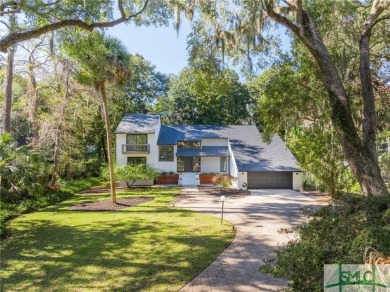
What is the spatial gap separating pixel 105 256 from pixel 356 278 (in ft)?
20.3

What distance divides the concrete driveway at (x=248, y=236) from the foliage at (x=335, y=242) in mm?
2261

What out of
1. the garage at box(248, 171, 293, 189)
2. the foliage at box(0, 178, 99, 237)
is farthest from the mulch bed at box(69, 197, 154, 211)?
the garage at box(248, 171, 293, 189)

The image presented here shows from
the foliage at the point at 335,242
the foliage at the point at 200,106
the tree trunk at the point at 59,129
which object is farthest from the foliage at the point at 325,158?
the foliage at the point at 200,106

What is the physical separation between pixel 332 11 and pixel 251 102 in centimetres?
2675

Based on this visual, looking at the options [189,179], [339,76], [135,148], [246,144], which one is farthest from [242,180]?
[339,76]

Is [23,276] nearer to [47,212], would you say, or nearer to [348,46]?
[47,212]

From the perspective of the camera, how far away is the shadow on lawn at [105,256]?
5797mm

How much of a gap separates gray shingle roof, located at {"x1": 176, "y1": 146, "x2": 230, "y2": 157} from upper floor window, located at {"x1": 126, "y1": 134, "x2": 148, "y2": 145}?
3.08 meters

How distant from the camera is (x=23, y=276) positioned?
20.1 feet

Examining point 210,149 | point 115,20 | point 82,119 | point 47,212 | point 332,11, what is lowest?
point 47,212

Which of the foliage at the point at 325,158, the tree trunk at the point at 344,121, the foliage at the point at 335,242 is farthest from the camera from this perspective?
the foliage at the point at 325,158

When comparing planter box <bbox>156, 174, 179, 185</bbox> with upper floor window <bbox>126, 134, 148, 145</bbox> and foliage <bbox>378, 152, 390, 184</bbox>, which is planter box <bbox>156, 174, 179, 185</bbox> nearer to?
upper floor window <bbox>126, 134, 148, 145</bbox>

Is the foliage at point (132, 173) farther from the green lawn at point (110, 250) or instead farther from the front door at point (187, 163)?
the green lawn at point (110, 250)

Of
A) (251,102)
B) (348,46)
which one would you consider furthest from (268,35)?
(251,102)
